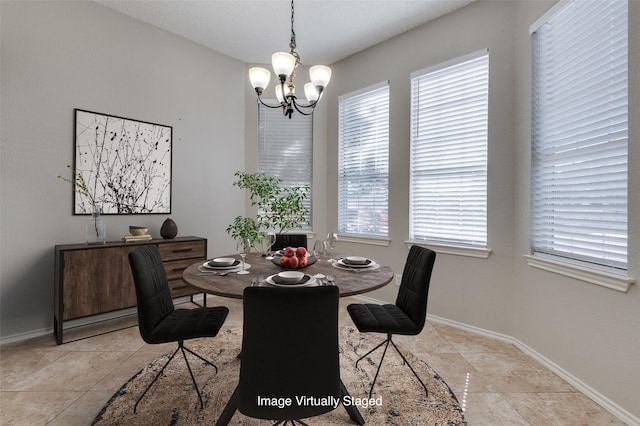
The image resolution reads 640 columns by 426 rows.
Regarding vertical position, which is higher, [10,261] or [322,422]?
[10,261]

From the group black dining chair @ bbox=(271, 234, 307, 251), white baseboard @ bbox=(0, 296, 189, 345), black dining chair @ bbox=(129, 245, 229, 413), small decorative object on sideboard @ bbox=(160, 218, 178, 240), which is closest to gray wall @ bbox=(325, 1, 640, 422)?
black dining chair @ bbox=(271, 234, 307, 251)

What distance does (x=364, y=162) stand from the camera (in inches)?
156

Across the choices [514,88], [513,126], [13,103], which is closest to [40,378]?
[13,103]

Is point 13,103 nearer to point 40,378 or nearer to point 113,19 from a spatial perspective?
point 113,19

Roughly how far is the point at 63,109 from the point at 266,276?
273 centimetres

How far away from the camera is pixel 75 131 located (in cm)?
297

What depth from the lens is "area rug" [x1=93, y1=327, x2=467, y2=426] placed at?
171cm

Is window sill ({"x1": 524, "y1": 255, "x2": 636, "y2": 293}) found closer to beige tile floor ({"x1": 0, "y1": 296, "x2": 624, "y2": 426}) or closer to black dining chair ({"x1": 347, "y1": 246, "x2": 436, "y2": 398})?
beige tile floor ({"x1": 0, "y1": 296, "x2": 624, "y2": 426})

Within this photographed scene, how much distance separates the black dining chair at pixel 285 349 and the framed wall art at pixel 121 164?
2.77 metres

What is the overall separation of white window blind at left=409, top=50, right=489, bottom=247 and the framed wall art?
9.47 ft

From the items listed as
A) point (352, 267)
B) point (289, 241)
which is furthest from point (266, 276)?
point (289, 241)

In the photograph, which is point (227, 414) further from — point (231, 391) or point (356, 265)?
point (356, 265)

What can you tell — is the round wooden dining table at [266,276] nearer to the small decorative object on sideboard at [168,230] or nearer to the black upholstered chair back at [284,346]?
the black upholstered chair back at [284,346]

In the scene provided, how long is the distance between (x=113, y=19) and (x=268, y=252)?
2.98 metres
